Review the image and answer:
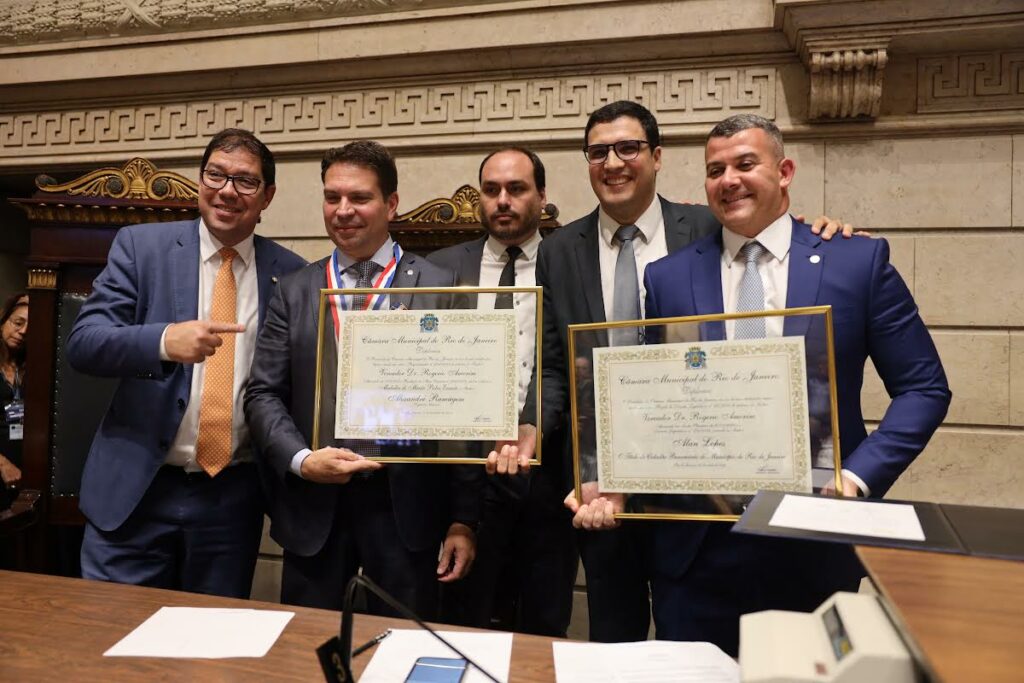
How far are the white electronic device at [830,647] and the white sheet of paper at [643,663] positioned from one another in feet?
0.95

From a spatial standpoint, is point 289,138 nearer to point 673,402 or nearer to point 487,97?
point 487,97

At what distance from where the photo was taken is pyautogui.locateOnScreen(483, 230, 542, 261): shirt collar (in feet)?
7.73

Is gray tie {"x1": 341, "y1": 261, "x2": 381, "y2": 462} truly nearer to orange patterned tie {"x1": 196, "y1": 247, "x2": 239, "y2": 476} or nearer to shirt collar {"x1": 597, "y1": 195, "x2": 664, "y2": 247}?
orange patterned tie {"x1": 196, "y1": 247, "x2": 239, "y2": 476}

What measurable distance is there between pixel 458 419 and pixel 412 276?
0.51m

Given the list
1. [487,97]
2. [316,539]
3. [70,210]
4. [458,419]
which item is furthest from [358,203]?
[487,97]

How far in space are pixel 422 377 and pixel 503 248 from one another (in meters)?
Answer: 0.76

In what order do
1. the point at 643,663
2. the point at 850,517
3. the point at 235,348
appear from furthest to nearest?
the point at 235,348 < the point at 643,663 < the point at 850,517

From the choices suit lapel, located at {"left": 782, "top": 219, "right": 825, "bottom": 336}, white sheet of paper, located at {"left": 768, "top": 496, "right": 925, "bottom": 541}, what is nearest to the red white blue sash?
suit lapel, located at {"left": 782, "top": 219, "right": 825, "bottom": 336}

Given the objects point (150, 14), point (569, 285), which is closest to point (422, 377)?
point (569, 285)

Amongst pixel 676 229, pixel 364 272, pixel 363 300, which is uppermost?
pixel 676 229

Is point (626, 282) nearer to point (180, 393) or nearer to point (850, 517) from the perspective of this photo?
point (850, 517)

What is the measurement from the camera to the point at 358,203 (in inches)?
79.9

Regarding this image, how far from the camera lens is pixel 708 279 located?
1680 millimetres

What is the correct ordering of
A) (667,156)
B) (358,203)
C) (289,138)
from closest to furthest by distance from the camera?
1. (358,203)
2. (667,156)
3. (289,138)
